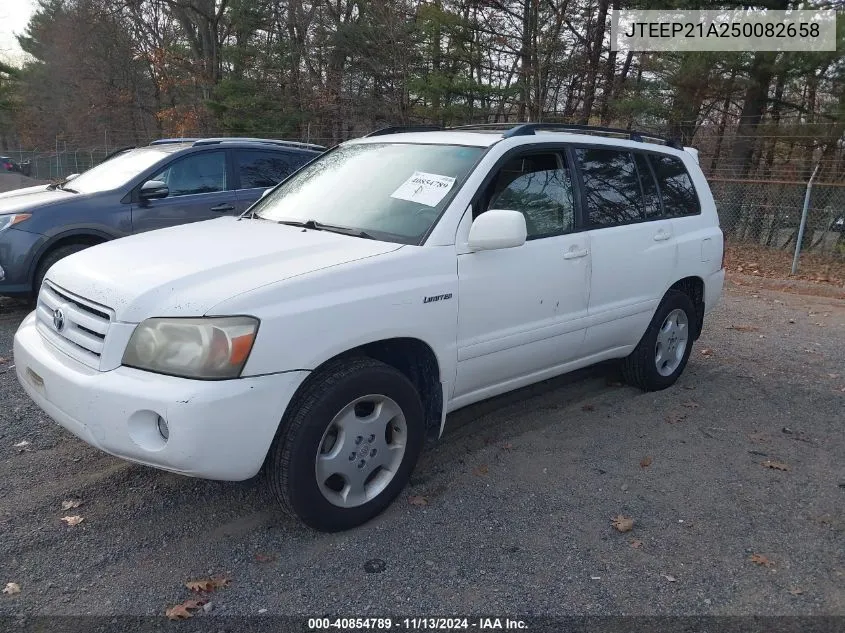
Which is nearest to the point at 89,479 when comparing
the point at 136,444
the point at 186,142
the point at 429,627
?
the point at 136,444

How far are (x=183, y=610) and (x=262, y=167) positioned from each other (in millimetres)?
6048

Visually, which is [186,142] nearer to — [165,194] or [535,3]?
[165,194]

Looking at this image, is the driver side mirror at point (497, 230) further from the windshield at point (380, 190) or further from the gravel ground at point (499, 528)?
the gravel ground at point (499, 528)

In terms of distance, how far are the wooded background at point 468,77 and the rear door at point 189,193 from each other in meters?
9.28

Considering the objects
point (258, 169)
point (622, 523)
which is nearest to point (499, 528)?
point (622, 523)

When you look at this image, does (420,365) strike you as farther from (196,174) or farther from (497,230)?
(196,174)

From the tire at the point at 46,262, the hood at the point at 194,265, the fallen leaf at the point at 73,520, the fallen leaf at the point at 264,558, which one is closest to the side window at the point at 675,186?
the hood at the point at 194,265

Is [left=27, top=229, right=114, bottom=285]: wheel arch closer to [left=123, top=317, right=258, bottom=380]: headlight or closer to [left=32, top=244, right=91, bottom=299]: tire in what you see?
[left=32, top=244, right=91, bottom=299]: tire

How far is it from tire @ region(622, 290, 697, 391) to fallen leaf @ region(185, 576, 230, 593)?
3319mm

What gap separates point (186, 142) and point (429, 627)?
263 inches

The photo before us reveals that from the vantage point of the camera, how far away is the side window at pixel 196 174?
7199 mm

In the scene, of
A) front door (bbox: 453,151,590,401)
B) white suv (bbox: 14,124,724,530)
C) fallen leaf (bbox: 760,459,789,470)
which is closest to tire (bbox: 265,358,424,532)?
white suv (bbox: 14,124,724,530)

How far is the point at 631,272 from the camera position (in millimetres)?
4512

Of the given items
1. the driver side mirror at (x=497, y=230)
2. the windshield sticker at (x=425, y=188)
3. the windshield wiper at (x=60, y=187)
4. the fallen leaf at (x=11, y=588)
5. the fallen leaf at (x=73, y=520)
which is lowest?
the fallen leaf at (x=73, y=520)
